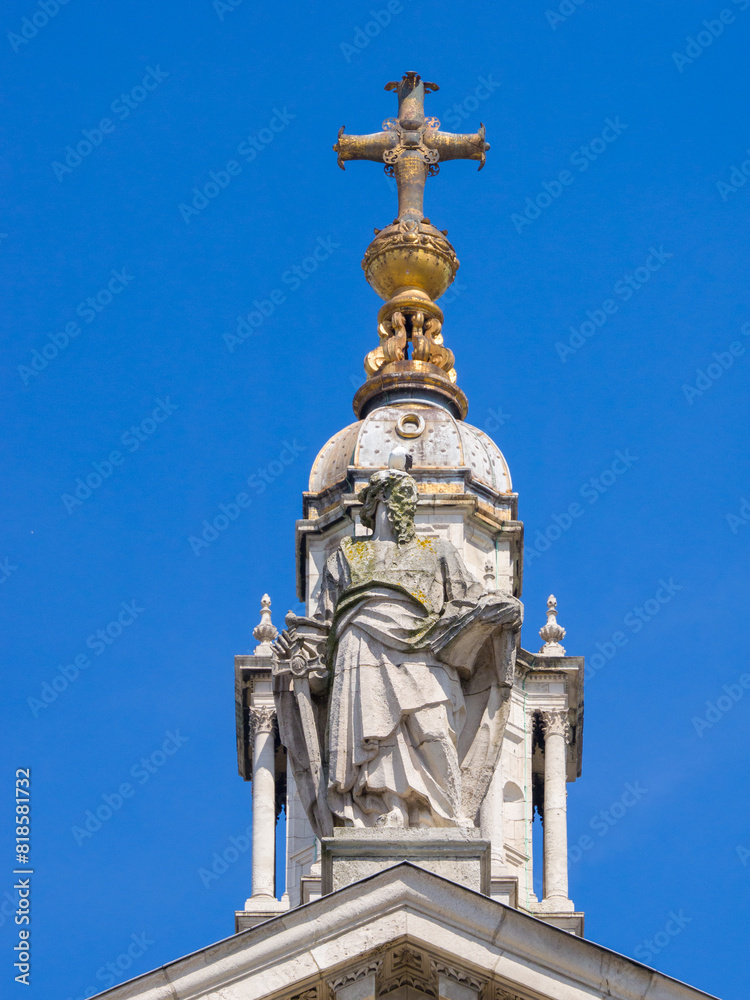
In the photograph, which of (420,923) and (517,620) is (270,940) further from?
(517,620)

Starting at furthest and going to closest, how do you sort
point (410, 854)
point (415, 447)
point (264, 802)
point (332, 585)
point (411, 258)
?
point (411, 258)
point (415, 447)
point (264, 802)
point (332, 585)
point (410, 854)

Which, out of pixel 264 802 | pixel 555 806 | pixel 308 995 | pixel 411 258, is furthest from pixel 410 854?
pixel 411 258

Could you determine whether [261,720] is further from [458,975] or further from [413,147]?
[458,975]

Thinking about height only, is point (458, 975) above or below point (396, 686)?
below

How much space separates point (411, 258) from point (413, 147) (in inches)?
94.7

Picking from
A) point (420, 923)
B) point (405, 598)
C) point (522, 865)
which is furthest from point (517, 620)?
point (522, 865)

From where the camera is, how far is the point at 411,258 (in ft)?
192

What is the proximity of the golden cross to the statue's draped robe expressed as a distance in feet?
84.3

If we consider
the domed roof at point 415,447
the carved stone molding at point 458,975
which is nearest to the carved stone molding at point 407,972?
the carved stone molding at point 458,975

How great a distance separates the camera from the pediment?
30.2 metres

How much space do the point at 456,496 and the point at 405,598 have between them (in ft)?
66.5

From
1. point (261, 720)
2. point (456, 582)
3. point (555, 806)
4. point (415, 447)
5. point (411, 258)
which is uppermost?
point (411, 258)

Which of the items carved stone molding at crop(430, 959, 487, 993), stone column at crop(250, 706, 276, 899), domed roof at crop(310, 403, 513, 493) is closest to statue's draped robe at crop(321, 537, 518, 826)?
carved stone molding at crop(430, 959, 487, 993)

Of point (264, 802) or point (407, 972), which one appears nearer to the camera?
point (407, 972)
